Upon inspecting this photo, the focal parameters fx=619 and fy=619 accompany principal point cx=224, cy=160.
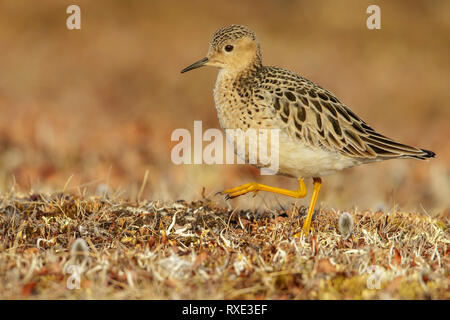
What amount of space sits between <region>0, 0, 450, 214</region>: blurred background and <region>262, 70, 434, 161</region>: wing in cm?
234

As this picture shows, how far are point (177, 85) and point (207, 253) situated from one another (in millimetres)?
12496

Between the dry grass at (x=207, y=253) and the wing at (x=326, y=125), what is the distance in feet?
2.36

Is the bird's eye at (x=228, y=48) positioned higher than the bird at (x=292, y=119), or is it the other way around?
the bird's eye at (x=228, y=48)

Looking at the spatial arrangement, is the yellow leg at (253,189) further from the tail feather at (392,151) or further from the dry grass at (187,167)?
the tail feather at (392,151)

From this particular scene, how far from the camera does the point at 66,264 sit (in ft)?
16.3

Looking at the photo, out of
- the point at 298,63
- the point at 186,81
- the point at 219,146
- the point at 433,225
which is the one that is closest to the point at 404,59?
the point at 298,63

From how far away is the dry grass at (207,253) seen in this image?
15.6 ft

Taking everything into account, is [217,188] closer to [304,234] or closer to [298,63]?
[304,234]

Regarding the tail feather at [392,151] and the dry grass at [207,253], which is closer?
the dry grass at [207,253]

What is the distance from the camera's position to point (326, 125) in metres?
6.87

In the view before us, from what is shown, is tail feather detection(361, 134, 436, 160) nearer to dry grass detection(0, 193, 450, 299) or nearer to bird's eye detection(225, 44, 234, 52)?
dry grass detection(0, 193, 450, 299)

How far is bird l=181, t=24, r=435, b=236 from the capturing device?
21.6 feet

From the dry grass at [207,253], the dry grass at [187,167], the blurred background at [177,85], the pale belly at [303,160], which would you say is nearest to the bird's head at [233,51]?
the pale belly at [303,160]

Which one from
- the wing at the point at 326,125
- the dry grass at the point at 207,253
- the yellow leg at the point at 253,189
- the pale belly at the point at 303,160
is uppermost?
the wing at the point at 326,125
